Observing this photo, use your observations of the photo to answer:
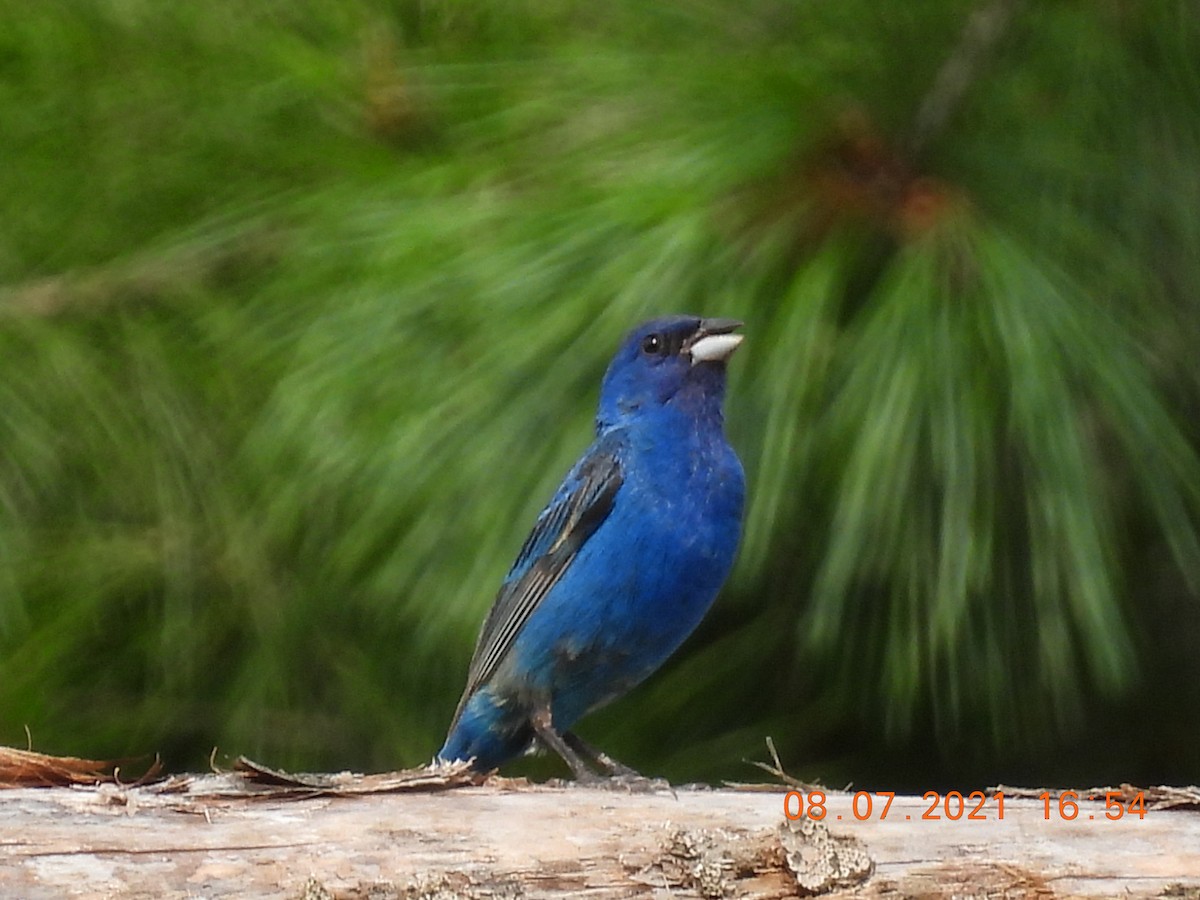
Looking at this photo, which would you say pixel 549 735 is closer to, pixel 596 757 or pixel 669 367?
pixel 596 757

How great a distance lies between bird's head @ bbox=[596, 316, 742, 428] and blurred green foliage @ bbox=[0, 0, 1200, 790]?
67 millimetres

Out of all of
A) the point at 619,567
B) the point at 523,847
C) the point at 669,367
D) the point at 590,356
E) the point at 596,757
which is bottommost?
the point at 523,847

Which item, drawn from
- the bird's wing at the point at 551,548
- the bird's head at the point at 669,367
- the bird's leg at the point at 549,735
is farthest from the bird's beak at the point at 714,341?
the bird's leg at the point at 549,735

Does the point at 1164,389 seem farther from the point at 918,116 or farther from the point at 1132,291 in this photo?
the point at 918,116

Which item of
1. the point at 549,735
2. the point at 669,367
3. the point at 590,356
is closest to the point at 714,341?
the point at 590,356

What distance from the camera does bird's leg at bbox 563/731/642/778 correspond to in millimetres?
2361

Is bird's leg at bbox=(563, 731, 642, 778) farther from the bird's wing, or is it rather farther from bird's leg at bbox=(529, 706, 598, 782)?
the bird's wing

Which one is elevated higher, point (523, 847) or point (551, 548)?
point (551, 548)

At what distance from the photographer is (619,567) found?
2.40 metres
